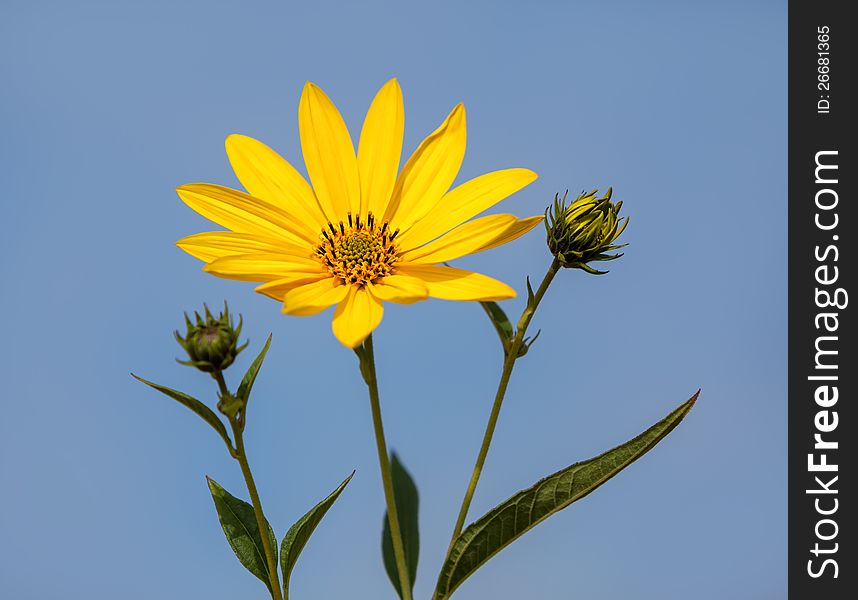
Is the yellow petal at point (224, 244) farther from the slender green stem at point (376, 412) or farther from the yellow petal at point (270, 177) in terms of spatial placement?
the slender green stem at point (376, 412)

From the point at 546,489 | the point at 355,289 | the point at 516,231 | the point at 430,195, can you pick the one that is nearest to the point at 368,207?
A: the point at 430,195

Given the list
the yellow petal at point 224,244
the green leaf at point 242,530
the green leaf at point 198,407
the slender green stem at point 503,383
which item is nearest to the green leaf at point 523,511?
the slender green stem at point 503,383

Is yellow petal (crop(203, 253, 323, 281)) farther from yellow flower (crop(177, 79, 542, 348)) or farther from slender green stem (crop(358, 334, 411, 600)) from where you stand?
slender green stem (crop(358, 334, 411, 600))

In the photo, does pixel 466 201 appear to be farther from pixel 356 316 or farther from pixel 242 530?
pixel 242 530

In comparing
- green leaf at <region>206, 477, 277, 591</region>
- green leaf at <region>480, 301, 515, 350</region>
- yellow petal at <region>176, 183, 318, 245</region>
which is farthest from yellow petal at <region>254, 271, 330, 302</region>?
green leaf at <region>206, 477, 277, 591</region>

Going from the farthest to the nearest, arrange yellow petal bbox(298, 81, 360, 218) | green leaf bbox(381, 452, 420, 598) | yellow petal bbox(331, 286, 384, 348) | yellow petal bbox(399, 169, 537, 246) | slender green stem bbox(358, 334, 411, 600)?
1. green leaf bbox(381, 452, 420, 598)
2. yellow petal bbox(298, 81, 360, 218)
3. yellow petal bbox(399, 169, 537, 246)
4. slender green stem bbox(358, 334, 411, 600)
5. yellow petal bbox(331, 286, 384, 348)
